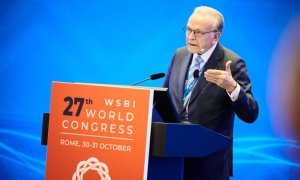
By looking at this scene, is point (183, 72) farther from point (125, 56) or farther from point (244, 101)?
point (125, 56)

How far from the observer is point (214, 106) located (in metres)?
3.02

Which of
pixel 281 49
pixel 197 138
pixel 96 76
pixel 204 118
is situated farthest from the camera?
pixel 96 76

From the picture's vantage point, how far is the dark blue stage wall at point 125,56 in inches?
183

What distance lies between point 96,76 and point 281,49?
1737 millimetres

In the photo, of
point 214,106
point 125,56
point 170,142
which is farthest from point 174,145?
point 125,56

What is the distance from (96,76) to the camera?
4.96m

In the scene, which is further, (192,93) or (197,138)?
(192,93)

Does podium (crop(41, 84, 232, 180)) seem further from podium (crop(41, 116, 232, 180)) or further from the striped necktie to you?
the striped necktie

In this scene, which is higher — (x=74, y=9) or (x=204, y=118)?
(x=74, y=9)

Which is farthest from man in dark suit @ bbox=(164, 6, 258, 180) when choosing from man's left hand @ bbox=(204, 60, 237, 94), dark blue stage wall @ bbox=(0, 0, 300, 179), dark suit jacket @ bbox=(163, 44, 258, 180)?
dark blue stage wall @ bbox=(0, 0, 300, 179)

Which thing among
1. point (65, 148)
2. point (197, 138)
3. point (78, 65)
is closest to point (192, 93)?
point (197, 138)

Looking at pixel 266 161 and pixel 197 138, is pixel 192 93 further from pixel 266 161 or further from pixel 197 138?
pixel 266 161

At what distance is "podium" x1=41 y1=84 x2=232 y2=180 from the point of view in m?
2.29

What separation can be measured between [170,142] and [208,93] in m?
0.79
